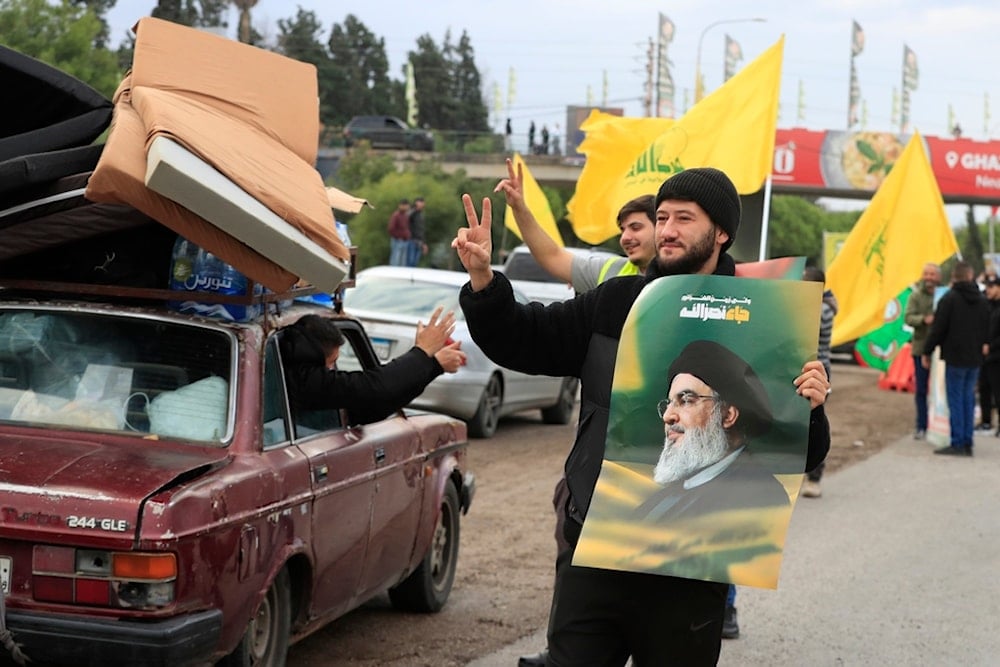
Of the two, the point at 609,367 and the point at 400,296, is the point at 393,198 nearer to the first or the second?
the point at 400,296

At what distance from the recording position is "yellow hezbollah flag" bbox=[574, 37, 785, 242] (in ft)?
40.7

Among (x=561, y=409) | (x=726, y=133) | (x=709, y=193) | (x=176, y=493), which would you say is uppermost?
(x=726, y=133)

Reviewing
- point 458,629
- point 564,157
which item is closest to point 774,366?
point 458,629

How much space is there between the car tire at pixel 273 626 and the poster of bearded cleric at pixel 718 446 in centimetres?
199

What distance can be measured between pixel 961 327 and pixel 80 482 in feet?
41.3

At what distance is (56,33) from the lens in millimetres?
25578

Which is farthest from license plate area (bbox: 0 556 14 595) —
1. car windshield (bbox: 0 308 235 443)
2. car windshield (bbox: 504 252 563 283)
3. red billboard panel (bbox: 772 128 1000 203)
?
red billboard panel (bbox: 772 128 1000 203)

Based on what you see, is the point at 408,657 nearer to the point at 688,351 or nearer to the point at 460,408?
the point at 688,351

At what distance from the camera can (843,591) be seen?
28.6 feet

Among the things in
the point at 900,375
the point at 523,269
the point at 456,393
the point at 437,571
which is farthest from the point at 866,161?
the point at 437,571

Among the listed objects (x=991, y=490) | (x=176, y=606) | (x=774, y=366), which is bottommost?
(x=991, y=490)

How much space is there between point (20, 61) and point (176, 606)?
234 centimetres

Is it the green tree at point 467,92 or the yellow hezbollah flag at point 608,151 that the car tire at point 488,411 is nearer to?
the yellow hezbollah flag at point 608,151

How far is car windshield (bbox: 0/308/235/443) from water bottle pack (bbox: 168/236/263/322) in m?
0.18
